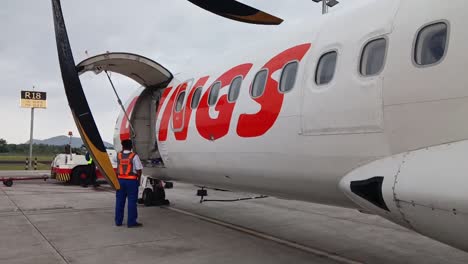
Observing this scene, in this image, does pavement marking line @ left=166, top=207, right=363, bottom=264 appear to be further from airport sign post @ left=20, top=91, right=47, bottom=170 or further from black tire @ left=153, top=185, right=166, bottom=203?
airport sign post @ left=20, top=91, right=47, bottom=170

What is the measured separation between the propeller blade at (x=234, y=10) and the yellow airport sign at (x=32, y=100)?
1373 inches

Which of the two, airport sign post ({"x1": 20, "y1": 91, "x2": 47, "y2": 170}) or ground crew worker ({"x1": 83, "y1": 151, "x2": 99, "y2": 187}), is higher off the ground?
airport sign post ({"x1": 20, "y1": 91, "x2": 47, "y2": 170})

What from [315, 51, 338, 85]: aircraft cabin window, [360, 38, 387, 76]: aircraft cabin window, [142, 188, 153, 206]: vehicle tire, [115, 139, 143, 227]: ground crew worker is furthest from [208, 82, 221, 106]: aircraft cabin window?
[142, 188, 153, 206]: vehicle tire

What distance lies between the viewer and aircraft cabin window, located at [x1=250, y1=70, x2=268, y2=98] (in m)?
6.94

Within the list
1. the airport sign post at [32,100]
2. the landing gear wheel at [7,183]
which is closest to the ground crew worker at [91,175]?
the landing gear wheel at [7,183]

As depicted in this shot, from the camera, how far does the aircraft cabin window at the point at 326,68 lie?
559 centimetres

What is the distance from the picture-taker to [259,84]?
278 inches

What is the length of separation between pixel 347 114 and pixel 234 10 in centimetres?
339

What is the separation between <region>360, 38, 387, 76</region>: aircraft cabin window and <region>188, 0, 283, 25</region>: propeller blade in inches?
110

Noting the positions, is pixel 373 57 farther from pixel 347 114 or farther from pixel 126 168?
pixel 126 168

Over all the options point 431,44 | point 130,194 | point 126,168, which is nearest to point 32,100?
point 126,168

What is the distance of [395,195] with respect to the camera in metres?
4.25

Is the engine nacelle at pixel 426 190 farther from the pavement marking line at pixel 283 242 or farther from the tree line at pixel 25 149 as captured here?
the tree line at pixel 25 149

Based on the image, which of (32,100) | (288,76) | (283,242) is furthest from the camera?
(32,100)
